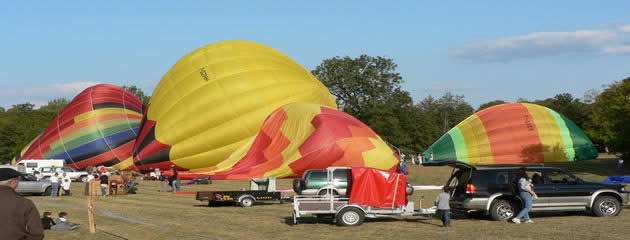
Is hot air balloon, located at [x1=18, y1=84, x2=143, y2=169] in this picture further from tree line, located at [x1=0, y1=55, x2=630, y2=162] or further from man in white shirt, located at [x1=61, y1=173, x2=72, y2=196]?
tree line, located at [x1=0, y1=55, x2=630, y2=162]

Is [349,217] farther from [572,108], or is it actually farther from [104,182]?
[572,108]

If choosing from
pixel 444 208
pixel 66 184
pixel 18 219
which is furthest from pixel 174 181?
pixel 18 219

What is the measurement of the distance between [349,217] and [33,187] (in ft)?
80.2

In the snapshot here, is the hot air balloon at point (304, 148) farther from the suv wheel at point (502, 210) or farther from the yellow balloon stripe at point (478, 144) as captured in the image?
the suv wheel at point (502, 210)

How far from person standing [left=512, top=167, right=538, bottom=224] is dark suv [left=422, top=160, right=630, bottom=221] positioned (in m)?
0.66

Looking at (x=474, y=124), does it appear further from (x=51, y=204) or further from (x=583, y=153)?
(x=51, y=204)

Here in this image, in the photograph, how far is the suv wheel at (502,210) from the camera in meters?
21.6

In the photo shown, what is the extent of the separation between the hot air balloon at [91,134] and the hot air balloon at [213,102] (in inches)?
373

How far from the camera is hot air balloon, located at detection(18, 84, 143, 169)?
61.2m

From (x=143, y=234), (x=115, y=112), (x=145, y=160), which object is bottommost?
(x=143, y=234)

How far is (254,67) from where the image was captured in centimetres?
5106

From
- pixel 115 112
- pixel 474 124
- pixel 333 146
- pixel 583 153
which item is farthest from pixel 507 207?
pixel 115 112

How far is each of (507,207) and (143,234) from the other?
11190 millimetres

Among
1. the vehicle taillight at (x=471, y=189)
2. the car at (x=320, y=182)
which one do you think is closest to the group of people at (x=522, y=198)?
the vehicle taillight at (x=471, y=189)
